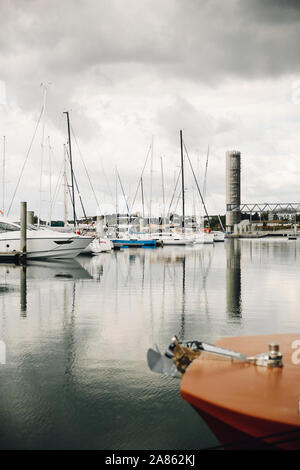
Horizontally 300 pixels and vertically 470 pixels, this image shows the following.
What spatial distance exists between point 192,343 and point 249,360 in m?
0.80

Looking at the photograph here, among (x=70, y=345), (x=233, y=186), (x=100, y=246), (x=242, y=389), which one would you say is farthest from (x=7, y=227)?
(x=233, y=186)

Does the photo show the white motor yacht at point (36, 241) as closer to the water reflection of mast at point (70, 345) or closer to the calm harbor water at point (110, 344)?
the calm harbor water at point (110, 344)

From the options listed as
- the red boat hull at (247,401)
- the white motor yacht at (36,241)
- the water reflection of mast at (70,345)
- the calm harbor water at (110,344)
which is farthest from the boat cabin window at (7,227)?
the red boat hull at (247,401)

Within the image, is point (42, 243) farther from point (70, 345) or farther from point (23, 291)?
point (70, 345)

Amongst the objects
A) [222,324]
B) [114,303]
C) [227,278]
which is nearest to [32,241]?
[227,278]

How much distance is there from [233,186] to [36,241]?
137m

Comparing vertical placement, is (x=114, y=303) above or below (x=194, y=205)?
below

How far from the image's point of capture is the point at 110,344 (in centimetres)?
941

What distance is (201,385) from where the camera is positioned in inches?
207

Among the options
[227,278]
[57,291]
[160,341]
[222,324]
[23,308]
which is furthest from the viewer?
[227,278]

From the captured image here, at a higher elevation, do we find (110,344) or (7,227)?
(7,227)
